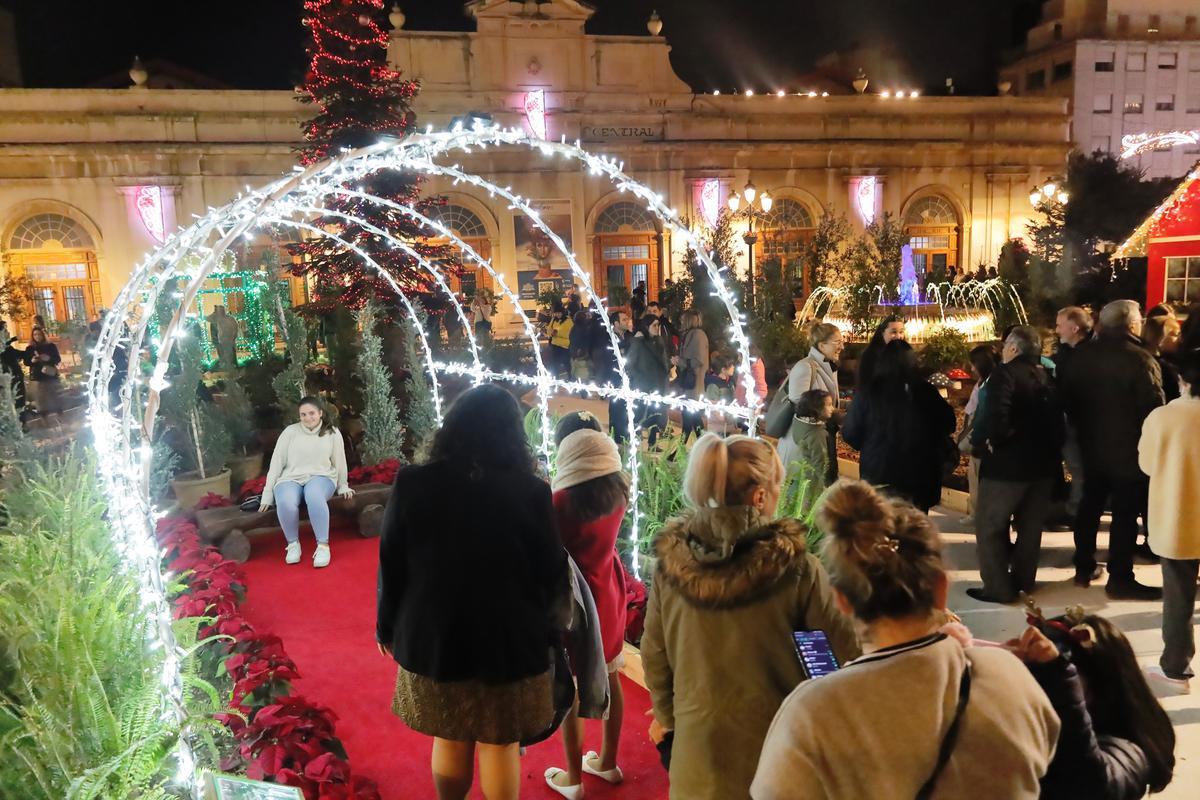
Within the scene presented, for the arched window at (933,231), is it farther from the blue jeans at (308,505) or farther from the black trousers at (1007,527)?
the blue jeans at (308,505)

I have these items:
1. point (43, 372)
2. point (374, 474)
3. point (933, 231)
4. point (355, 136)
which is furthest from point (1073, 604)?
point (933, 231)

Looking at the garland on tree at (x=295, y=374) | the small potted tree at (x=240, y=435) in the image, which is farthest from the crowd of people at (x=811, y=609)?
the small potted tree at (x=240, y=435)

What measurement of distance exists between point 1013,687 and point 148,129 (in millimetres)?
24244

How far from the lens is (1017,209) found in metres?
27.3

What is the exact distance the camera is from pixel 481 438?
8.06 feet

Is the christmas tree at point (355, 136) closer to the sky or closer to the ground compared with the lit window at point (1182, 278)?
closer to the sky

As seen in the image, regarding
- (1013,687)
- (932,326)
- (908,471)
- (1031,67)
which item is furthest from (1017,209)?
(1013,687)

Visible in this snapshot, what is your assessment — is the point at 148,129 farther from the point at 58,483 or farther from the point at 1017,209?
the point at 1017,209

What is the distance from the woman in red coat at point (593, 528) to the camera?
2951mm

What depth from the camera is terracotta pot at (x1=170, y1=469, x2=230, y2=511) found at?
23.4 ft

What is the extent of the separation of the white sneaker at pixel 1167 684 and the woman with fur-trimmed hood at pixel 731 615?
9.09 ft

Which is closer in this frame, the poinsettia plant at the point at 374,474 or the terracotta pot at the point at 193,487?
the terracotta pot at the point at 193,487

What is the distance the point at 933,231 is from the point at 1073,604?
25078 mm

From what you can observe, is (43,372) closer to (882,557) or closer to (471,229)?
(882,557)
